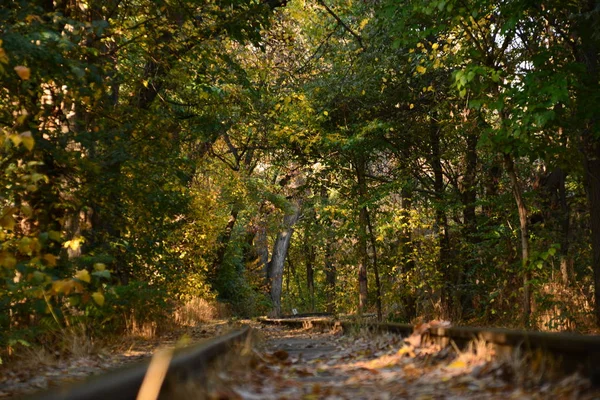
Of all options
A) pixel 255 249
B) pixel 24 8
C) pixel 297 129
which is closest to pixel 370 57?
pixel 297 129

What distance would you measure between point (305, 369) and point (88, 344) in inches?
114

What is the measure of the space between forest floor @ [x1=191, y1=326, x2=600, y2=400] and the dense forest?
147 cm

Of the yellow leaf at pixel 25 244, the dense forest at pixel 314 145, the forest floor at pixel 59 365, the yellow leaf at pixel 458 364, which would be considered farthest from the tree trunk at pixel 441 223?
the yellow leaf at pixel 25 244

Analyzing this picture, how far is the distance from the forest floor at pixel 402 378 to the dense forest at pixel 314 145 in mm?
1474

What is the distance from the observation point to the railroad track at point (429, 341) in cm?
237

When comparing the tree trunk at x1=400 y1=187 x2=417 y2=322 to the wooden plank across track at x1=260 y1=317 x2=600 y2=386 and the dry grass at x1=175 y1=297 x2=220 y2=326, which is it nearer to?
the dry grass at x1=175 y1=297 x2=220 y2=326

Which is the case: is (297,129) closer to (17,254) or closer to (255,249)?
(17,254)

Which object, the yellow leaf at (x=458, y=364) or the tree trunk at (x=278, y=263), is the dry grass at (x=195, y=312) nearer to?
the tree trunk at (x=278, y=263)

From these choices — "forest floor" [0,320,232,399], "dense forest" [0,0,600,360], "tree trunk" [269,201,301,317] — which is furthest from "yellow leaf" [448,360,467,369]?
"tree trunk" [269,201,301,317]

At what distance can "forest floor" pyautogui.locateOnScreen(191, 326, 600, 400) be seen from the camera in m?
3.73

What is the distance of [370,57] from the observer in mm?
16328

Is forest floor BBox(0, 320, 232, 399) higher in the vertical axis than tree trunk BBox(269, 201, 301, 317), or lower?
lower

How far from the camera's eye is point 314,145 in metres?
18.6

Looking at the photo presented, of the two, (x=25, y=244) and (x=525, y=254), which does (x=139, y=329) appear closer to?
(x=525, y=254)
